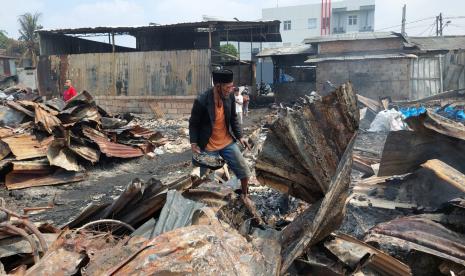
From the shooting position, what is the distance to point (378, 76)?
17.2 meters

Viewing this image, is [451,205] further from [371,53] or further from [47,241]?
[371,53]

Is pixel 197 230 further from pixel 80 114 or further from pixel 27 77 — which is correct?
pixel 27 77

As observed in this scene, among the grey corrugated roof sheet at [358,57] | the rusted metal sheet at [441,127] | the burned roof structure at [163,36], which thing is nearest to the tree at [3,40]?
the burned roof structure at [163,36]

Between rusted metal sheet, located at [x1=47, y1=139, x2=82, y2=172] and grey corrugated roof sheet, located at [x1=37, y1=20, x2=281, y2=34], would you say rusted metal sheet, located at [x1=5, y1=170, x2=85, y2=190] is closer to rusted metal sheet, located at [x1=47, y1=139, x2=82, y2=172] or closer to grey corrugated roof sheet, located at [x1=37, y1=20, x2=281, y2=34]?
rusted metal sheet, located at [x1=47, y1=139, x2=82, y2=172]

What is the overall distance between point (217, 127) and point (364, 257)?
2.43 m

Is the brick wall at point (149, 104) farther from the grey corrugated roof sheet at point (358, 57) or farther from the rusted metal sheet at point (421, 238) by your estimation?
the rusted metal sheet at point (421, 238)

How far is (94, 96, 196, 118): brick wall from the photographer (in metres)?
16.2

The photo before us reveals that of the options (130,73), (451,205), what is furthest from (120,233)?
(130,73)

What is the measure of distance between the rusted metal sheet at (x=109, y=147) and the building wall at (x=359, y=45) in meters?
13.4

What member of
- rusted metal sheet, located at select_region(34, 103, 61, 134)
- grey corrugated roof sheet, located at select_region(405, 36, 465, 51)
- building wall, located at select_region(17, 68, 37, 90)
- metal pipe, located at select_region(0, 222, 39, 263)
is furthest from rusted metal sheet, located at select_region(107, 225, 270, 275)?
building wall, located at select_region(17, 68, 37, 90)

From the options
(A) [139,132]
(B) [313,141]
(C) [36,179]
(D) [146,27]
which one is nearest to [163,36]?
(D) [146,27]

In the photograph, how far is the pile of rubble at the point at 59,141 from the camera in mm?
7047

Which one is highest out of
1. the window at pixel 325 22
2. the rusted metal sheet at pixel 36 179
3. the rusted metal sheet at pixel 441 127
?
the window at pixel 325 22

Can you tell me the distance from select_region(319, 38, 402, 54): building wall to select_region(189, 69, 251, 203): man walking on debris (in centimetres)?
1533
